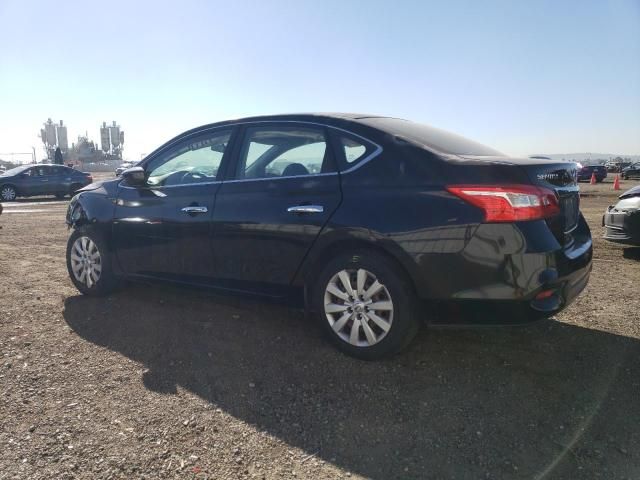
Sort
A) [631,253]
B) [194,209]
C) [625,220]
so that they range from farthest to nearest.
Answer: [631,253] < [625,220] < [194,209]

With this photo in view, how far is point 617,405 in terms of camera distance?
2.78m

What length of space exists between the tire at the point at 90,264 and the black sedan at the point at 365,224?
0.49 metres

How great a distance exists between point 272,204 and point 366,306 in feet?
3.38

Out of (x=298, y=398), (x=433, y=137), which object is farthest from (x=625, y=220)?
(x=298, y=398)

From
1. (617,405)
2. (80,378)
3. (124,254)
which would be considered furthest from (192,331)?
(617,405)

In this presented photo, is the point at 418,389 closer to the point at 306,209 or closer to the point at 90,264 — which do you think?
the point at 306,209

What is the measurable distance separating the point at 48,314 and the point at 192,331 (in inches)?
59.0

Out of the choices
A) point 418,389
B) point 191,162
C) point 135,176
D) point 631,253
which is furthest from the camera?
point 631,253

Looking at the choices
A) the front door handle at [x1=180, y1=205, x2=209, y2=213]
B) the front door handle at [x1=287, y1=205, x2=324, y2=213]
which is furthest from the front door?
the front door handle at [x1=287, y1=205, x2=324, y2=213]

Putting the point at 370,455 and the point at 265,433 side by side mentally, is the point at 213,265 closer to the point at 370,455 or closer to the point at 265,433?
the point at 265,433

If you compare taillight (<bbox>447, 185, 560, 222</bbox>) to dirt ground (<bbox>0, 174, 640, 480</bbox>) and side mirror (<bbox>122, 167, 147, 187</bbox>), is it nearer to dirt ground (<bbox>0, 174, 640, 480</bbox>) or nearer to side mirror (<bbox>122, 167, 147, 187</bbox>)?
dirt ground (<bbox>0, 174, 640, 480</bbox>)

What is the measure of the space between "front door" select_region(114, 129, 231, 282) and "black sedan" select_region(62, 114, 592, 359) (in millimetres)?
14

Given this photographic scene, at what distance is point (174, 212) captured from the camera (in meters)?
4.23

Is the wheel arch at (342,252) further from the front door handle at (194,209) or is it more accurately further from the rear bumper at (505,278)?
the front door handle at (194,209)
